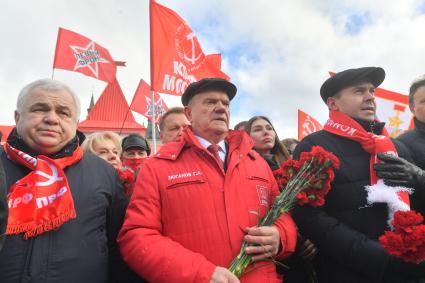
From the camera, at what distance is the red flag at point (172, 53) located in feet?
19.6

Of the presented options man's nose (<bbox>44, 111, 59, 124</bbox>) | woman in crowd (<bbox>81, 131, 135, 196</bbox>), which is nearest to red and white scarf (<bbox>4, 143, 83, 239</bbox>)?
man's nose (<bbox>44, 111, 59, 124</bbox>)

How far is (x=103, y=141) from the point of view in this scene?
3.78 m

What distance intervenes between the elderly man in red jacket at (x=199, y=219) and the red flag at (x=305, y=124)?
8.51 meters

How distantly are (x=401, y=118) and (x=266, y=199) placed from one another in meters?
5.33

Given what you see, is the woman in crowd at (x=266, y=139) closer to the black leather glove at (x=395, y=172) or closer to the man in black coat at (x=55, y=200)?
the black leather glove at (x=395, y=172)

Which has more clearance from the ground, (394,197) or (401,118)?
(401,118)

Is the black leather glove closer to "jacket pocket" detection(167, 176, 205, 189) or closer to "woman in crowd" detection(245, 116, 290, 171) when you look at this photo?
"jacket pocket" detection(167, 176, 205, 189)

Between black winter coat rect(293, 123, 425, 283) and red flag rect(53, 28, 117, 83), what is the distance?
23.3ft

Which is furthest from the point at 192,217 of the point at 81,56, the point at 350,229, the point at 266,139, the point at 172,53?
the point at 81,56

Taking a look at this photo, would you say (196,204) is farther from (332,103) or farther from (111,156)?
(111,156)

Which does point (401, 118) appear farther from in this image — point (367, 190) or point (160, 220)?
point (160, 220)

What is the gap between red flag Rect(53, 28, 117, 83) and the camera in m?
7.98

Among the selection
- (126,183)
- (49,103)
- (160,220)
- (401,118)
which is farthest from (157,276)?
(401,118)

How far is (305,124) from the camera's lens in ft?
35.3
